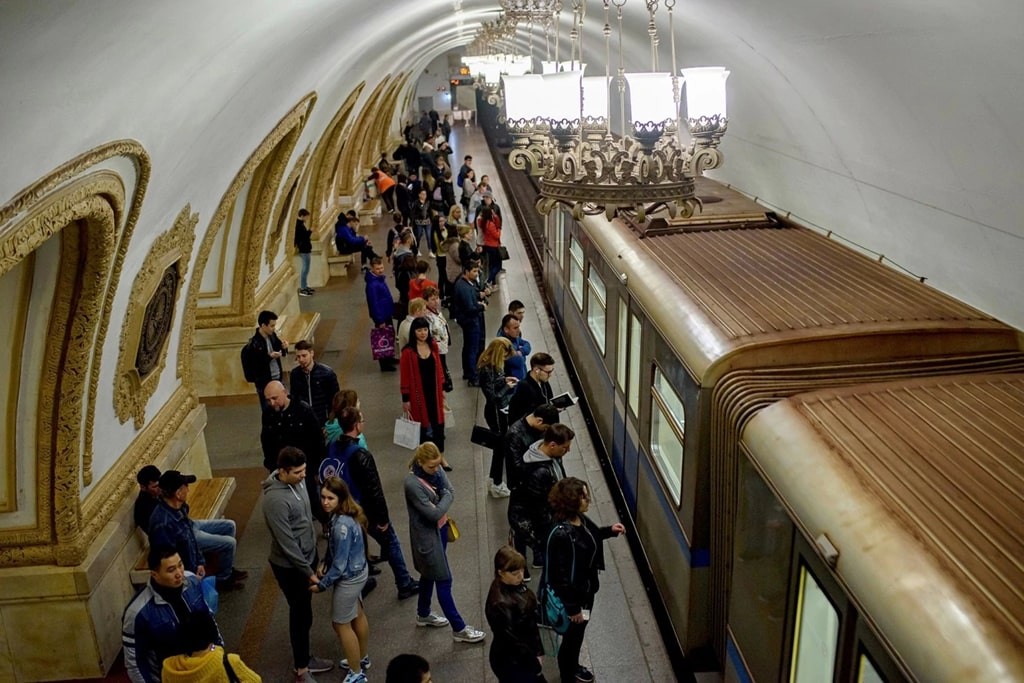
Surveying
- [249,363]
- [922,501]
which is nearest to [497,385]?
[249,363]

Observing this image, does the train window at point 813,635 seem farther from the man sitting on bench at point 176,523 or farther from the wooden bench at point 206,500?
the wooden bench at point 206,500

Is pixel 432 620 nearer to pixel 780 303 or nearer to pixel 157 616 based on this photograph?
pixel 157 616

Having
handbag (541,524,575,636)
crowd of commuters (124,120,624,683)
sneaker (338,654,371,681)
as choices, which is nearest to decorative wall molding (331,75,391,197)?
crowd of commuters (124,120,624,683)

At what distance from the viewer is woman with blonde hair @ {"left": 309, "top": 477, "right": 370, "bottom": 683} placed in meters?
4.80

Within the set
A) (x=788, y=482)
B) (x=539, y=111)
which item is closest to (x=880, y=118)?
(x=539, y=111)

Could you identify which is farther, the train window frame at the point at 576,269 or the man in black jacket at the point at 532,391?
the train window frame at the point at 576,269

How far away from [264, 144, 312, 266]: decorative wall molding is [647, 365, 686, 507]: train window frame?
6.71m

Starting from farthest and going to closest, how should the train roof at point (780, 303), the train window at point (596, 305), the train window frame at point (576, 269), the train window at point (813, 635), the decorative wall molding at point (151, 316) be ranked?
the train window frame at point (576, 269)
the train window at point (596, 305)
the decorative wall molding at point (151, 316)
the train roof at point (780, 303)
the train window at point (813, 635)

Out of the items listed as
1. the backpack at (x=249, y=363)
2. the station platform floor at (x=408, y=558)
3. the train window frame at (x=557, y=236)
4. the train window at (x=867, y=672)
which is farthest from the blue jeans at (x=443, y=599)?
the train window frame at (x=557, y=236)

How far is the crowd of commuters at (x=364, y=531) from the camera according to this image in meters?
4.19

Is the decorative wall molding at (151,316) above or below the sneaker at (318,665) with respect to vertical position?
above

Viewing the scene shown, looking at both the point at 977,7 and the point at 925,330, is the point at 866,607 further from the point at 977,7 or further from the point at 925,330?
the point at 977,7

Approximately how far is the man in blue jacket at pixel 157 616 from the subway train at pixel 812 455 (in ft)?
8.63

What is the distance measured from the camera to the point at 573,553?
15.5 feet
